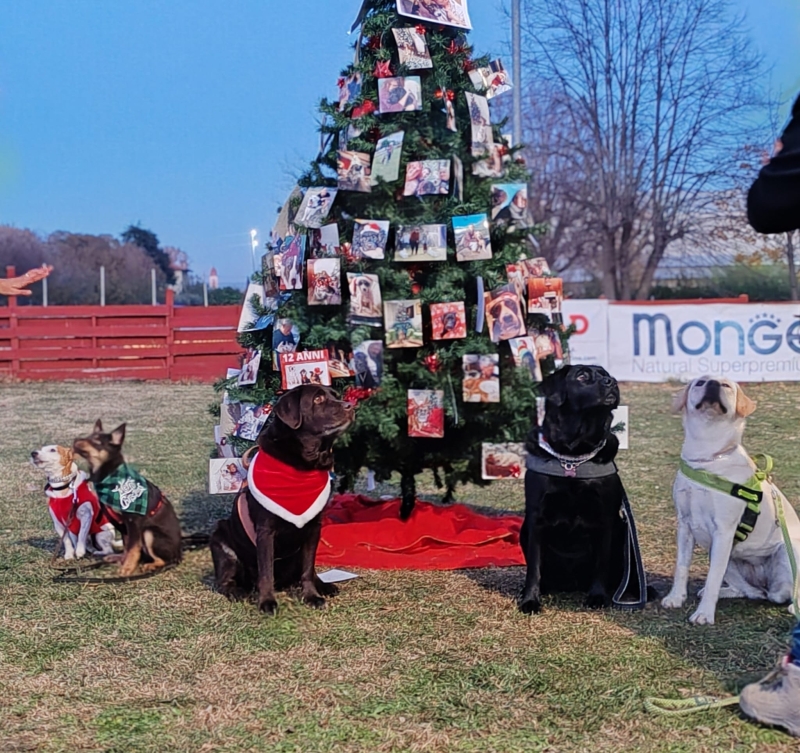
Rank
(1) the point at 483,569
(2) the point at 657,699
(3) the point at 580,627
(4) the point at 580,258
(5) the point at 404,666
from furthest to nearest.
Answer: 1. (4) the point at 580,258
2. (1) the point at 483,569
3. (3) the point at 580,627
4. (5) the point at 404,666
5. (2) the point at 657,699

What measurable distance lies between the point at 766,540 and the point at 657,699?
1369 mm

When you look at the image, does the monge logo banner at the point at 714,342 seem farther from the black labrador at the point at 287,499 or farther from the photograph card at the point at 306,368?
the black labrador at the point at 287,499

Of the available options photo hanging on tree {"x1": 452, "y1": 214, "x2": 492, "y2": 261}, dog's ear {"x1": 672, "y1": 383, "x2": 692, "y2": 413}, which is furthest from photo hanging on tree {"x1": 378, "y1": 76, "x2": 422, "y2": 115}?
dog's ear {"x1": 672, "y1": 383, "x2": 692, "y2": 413}

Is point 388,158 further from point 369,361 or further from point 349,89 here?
point 369,361

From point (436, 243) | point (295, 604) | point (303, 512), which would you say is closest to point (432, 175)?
point (436, 243)

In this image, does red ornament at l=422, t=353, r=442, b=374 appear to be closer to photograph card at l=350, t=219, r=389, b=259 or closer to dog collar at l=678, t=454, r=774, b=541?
photograph card at l=350, t=219, r=389, b=259

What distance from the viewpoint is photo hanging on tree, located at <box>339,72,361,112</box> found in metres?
5.29

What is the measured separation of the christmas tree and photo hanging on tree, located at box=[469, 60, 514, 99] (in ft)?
0.04

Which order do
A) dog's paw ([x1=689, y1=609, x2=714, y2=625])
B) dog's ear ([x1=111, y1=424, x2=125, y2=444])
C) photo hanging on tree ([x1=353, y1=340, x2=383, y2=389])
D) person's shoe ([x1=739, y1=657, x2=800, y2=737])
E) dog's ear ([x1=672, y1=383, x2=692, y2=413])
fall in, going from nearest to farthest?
person's shoe ([x1=739, y1=657, x2=800, y2=737]) < dog's paw ([x1=689, y1=609, x2=714, y2=625]) < dog's ear ([x1=672, y1=383, x2=692, y2=413]) < dog's ear ([x1=111, y1=424, x2=125, y2=444]) < photo hanging on tree ([x1=353, y1=340, x2=383, y2=389])

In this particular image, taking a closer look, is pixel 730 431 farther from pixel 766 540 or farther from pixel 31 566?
pixel 31 566

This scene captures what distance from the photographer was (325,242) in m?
5.20

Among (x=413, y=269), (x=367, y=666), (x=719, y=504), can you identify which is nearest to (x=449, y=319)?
(x=413, y=269)

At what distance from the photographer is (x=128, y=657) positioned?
3.62m

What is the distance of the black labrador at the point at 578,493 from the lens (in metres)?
4.22
